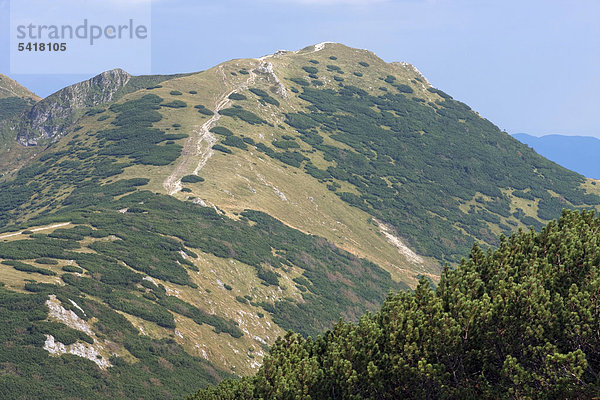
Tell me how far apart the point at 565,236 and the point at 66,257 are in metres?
66.4

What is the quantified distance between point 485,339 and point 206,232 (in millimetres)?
82974

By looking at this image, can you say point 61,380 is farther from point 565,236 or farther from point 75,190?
point 75,190

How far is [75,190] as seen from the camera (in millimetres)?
138375

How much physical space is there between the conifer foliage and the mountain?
114 feet

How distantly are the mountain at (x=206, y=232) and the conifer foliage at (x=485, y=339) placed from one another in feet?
114

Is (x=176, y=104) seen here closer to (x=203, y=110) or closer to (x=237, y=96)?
(x=203, y=110)

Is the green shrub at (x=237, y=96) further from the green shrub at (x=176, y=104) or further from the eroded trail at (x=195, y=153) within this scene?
the green shrub at (x=176, y=104)

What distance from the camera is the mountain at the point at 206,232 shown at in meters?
63.6

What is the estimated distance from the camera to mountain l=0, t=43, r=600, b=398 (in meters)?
63.6

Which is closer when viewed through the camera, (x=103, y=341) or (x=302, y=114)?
(x=103, y=341)

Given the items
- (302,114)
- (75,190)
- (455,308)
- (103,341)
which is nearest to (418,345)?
(455,308)

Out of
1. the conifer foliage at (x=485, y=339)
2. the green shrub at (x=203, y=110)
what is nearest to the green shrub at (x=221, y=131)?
the green shrub at (x=203, y=110)

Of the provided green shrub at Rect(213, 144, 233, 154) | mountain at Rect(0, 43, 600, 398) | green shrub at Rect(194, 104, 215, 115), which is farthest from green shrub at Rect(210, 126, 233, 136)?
green shrub at Rect(194, 104, 215, 115)

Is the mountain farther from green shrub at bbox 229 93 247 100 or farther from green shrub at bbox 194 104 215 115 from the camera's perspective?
green shrub at bbox 194 104 215 115
